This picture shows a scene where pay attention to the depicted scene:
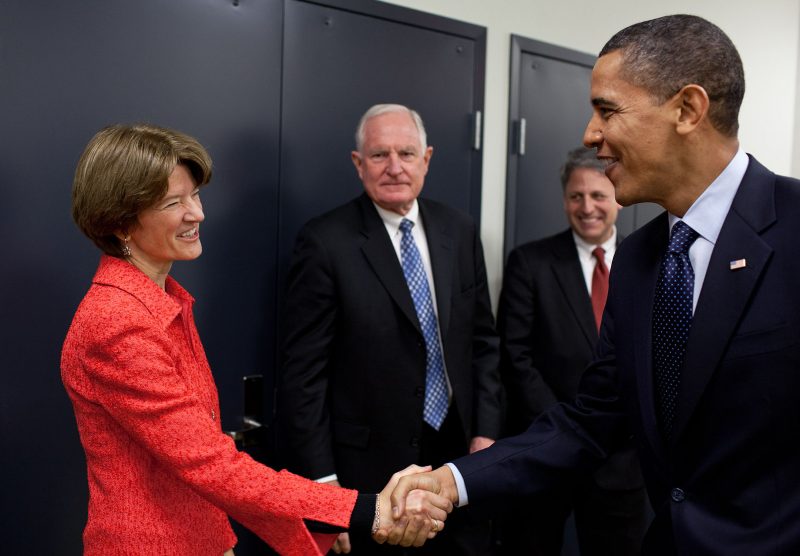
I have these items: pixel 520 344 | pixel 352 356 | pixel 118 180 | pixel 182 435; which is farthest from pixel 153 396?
pixel 520 344

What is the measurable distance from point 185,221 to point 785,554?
48.3 inches

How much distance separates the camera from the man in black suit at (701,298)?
1.19 metres

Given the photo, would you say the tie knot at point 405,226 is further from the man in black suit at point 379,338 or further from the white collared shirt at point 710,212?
the white collared shirt at point 710,212

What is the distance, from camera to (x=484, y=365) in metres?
2.32

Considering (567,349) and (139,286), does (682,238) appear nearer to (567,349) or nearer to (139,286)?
(139,286)

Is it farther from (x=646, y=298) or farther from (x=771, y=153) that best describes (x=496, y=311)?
(x=771, y=153)

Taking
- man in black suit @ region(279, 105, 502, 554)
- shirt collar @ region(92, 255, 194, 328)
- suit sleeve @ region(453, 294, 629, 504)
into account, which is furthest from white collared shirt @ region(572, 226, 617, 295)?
shirt collar @ region(92, 255, 194, 328)

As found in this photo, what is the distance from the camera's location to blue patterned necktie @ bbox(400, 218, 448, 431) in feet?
7.07

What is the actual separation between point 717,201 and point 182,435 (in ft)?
3.42

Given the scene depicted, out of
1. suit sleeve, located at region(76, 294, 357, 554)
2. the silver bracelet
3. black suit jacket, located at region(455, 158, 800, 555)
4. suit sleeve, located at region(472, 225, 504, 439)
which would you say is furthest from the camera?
suit sleeve, located at region(472, 225, 504, 439)

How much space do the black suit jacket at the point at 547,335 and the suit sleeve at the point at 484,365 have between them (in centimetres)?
12

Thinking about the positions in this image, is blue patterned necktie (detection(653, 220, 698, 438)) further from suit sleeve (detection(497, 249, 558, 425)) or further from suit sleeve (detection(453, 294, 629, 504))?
suit sleeve (detection(497, 249, 558, 425))

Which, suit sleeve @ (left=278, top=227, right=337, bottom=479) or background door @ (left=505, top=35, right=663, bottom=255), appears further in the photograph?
background door @ (left=505, top=35, right=663, bottom=255)

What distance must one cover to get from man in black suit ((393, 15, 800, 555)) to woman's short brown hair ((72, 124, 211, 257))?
0.83 metres
